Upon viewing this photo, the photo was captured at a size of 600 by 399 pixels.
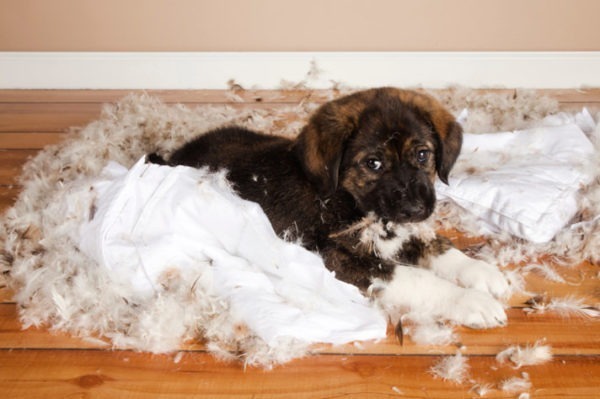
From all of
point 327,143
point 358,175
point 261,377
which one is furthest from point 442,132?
point 261,377

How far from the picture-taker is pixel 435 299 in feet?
7.45

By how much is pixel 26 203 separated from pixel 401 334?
81.6 inches

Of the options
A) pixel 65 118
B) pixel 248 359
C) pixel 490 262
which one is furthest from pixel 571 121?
pixel 65 118

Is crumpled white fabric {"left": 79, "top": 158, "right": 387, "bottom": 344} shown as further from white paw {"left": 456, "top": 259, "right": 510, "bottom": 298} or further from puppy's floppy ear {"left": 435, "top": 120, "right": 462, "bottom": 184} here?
puppy's floppy ear {"left": 435, "top": 120, "right": 462, "bottom": 184}

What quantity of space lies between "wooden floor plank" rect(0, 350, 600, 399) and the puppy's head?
0.66 metres

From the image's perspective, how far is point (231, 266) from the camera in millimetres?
2373

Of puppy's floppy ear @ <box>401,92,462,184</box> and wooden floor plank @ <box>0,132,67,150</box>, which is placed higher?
puppy's floppy ear @ <box>401,92,462,184</box>

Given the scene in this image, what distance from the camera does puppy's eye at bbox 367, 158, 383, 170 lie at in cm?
243

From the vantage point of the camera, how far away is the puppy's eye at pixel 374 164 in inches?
95.7

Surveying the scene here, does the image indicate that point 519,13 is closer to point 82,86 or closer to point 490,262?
point 490,262

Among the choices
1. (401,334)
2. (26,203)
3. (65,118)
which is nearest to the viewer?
(401,334)

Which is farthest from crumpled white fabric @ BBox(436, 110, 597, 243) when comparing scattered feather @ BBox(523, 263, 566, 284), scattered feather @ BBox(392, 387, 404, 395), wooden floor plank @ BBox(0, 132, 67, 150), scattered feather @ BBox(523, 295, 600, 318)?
wooden floor plank @ BBox(0, 132, 67, 150)

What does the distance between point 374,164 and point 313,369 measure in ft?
2.93

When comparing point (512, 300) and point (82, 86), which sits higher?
point (82, 86)
